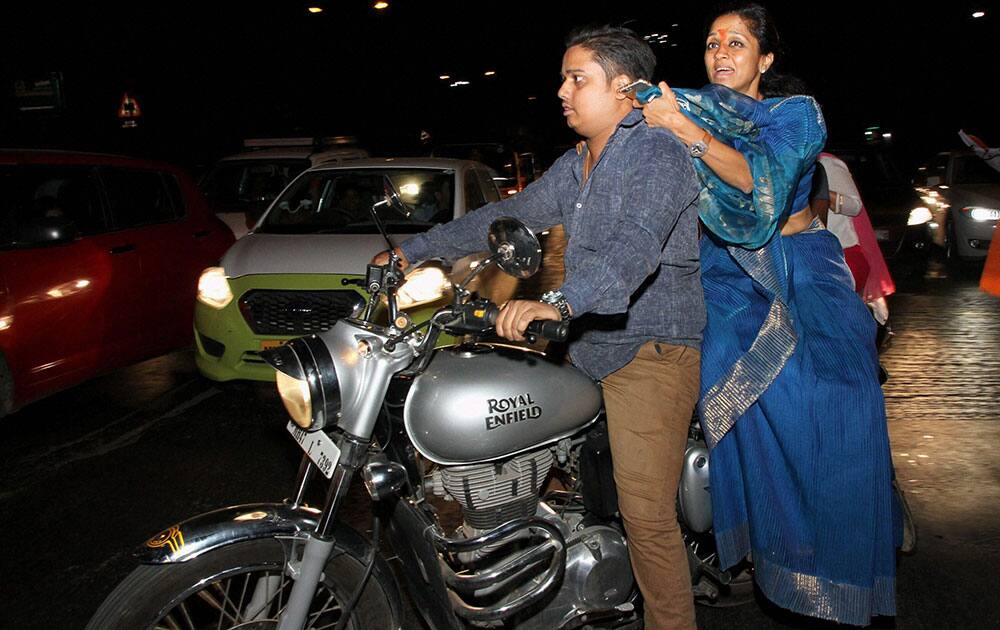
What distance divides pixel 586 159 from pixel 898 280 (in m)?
10.0

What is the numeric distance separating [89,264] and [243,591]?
4.19 meters

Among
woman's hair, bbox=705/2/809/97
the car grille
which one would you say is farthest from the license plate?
the car grille

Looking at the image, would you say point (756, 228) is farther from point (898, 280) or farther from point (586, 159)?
point (898, 280)

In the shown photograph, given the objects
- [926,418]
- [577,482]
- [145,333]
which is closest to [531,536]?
[577,482]

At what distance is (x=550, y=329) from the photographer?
211cm

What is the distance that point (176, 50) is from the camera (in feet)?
84.7

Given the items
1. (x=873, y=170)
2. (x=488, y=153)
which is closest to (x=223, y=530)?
(x=873, y=170)

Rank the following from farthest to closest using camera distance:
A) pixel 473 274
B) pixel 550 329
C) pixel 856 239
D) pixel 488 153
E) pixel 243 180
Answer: pixel 488 153
pixel 243 180
pixel 856 239
pixel 473 274
pixel 550 329

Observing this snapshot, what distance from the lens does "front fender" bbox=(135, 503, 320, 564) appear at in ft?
7.41

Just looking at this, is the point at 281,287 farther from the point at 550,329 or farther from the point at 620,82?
the point at 550,329

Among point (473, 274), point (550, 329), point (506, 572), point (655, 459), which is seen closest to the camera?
point (550, 329)

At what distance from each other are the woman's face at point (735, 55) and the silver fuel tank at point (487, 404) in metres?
1.38

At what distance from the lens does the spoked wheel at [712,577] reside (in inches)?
123

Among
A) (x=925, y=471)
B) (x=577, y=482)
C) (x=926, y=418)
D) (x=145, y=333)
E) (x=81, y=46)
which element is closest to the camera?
(x=577, y=482)
